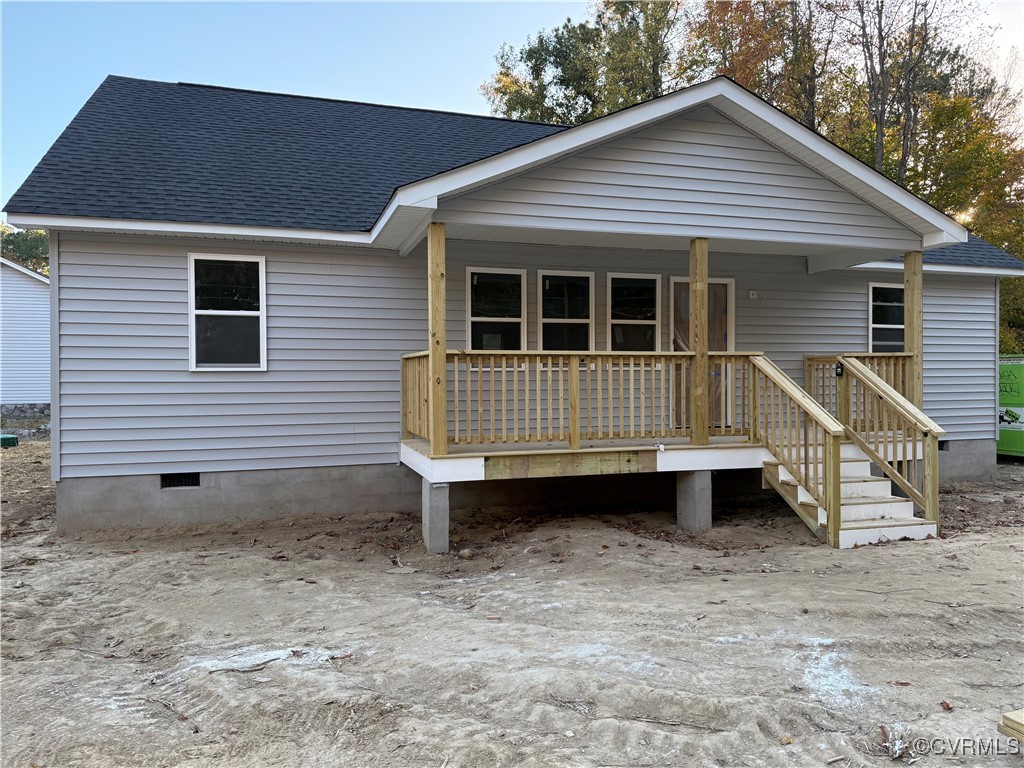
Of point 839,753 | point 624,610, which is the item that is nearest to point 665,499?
point 624,610

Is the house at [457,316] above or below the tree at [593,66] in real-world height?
below

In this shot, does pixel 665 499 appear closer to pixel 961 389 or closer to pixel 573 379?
pixel 573 379

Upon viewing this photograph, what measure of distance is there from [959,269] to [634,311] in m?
5.50

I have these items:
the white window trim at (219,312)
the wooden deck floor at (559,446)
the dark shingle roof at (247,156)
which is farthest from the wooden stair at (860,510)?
the white window trim at (219,312)

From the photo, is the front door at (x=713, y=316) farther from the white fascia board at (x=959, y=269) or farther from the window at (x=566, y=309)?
the white fascia board at (x=959, y=269)

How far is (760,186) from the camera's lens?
7602 mm

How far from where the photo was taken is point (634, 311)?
943 cm

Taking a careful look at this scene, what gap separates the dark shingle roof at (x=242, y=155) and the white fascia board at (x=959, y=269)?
594cm

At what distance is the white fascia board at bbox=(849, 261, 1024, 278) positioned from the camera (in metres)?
10.1

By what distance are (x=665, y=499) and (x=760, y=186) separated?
437 centimetres

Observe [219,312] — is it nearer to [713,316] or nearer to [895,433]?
[713,316]

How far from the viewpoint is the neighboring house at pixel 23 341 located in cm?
2092

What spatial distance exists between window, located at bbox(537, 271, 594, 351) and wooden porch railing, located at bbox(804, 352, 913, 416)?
10.5ft

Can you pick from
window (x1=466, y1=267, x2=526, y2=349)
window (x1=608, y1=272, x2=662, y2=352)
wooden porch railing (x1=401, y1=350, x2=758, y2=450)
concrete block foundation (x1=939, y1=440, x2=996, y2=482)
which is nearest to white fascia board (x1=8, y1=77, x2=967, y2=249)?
window (x1=466, y1=267, x2=526, y2=349)
